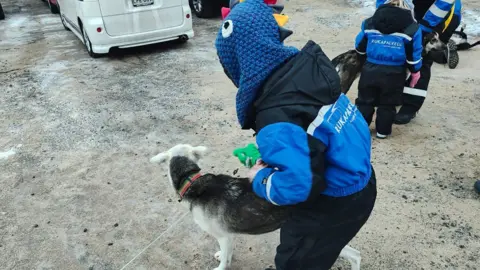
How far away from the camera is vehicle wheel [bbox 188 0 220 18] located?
11883 mm

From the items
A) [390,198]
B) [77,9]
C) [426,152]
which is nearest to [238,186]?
[390,198]

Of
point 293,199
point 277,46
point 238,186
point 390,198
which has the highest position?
point 277,46

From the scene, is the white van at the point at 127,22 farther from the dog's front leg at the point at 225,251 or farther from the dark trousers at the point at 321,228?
the dark trousers at the point at 321,228

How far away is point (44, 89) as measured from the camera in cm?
722

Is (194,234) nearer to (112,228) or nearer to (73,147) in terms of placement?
(112,228)

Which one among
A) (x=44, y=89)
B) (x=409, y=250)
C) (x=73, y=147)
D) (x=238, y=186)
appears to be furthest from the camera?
(x=44, y=89)

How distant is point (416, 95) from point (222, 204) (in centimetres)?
377

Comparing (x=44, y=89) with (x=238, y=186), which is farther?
(x=44, y=89)

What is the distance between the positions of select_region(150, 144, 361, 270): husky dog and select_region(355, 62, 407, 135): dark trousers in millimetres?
2632

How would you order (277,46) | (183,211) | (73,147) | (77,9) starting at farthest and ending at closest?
(77,9) < (73,147) < (183,211) < (277,46)

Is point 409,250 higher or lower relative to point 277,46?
lower

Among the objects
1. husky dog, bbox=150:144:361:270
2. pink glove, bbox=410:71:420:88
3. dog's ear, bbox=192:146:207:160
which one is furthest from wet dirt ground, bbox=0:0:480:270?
dog's ear, bbox=192:146:207:160

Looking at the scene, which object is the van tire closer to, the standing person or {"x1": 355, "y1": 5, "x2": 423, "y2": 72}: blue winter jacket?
{"x1": 355, "y1": 5, "x2": 423, "y2": 72}: blue winter jacket

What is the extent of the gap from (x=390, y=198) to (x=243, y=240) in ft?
5.21
